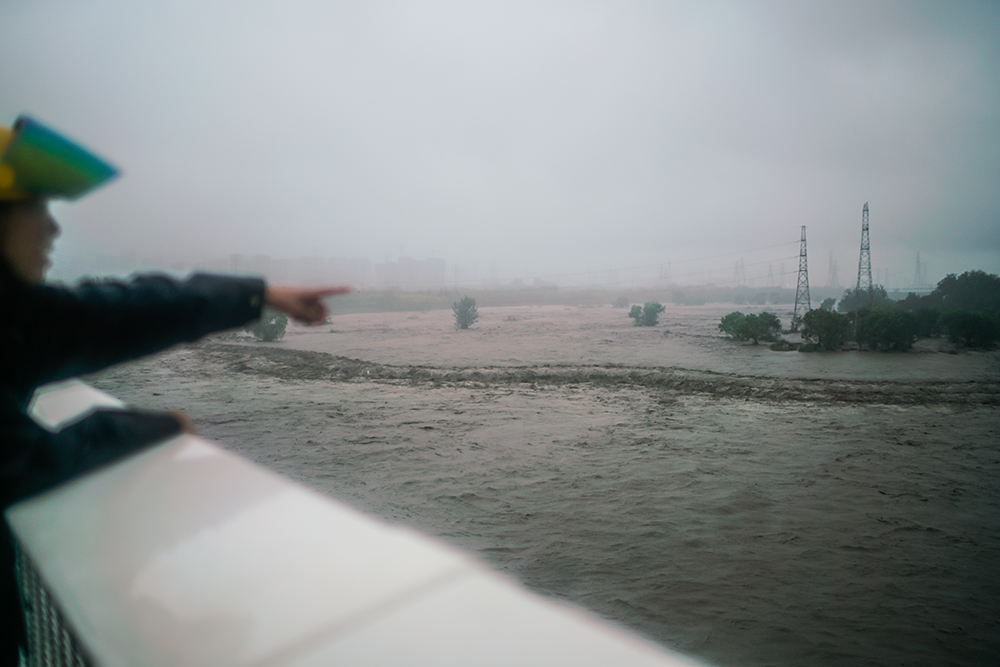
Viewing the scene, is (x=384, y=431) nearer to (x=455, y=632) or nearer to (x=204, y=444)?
(x=204, y=444)

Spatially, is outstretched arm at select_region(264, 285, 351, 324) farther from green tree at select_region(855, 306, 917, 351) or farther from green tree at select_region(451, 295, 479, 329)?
green tree at select_region(451, 295, 479, 329)

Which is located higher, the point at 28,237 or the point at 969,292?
the point at 969,292

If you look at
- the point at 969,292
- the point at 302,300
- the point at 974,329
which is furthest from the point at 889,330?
the point at 302,300

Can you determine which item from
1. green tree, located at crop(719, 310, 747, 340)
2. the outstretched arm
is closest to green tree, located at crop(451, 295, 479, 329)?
green tree, located at crop(719, 310, 747, 340)

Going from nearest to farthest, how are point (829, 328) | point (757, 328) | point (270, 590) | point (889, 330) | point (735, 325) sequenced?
point (270, 590) → point (889, 330) → point (829, 328) → point (757, 328) → point (735, 325)

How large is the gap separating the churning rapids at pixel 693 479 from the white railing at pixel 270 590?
10.9 ft

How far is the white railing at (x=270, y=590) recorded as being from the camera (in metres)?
0.51

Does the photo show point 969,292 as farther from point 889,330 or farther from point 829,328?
point 829,328

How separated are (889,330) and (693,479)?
643 inches

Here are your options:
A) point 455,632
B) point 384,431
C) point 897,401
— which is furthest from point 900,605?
point 897,401

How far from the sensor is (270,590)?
607 mm

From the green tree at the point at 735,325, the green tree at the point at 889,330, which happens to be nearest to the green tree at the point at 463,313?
the green tree at the point at 735,325

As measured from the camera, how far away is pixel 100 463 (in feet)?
3.17

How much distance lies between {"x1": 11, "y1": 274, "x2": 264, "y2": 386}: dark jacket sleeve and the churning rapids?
11.4 ft
